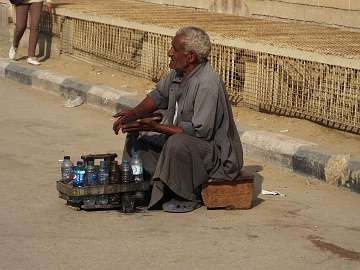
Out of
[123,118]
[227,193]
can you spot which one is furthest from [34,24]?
[227,193]

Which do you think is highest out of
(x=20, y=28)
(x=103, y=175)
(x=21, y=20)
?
(x=21, y=20)

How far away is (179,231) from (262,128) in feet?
8.79

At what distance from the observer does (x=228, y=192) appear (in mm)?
6520

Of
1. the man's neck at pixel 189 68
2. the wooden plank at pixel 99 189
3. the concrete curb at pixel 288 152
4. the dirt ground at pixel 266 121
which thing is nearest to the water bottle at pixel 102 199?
the wooden plank at pixel 99 189

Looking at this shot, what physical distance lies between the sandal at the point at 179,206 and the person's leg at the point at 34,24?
6459mm

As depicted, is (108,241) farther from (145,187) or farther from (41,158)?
(41,158)

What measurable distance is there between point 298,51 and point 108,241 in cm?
324

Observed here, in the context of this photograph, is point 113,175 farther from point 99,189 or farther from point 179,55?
point 179,55

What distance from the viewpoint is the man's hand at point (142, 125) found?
6.43m

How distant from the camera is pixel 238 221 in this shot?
6.30 metres

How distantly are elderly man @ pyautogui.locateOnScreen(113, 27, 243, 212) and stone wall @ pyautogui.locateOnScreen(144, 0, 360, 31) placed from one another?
167 inches

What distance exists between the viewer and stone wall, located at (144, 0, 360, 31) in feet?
34.3

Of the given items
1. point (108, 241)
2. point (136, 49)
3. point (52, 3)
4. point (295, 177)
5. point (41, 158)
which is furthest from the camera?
point (52, 3)

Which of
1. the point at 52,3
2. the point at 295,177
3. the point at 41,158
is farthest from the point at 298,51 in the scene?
the point at 52,3
